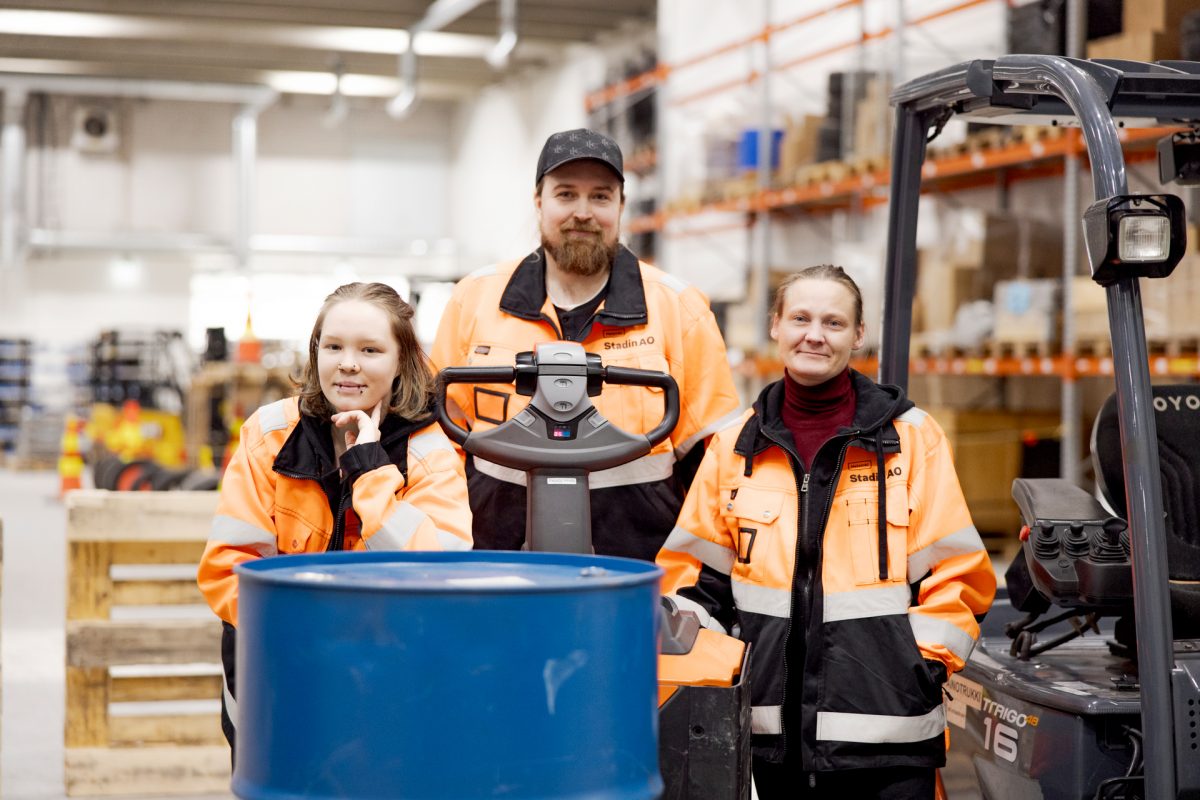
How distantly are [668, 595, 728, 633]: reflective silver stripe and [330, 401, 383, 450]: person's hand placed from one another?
700 millimetres

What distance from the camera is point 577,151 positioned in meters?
3.43

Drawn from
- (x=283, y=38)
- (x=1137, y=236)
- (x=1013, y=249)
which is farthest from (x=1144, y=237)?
(x=283, y=38)

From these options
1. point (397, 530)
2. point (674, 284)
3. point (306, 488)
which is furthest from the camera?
point (674, 284)

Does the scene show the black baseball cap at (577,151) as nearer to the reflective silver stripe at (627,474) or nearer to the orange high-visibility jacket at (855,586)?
the reflective silver stripe at (627,474)

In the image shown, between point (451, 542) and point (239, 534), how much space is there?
44 centimetres

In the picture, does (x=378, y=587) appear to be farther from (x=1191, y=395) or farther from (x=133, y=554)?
(x=133, y=554)

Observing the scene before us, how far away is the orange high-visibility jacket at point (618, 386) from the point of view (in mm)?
3586

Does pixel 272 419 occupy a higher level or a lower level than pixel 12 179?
lower

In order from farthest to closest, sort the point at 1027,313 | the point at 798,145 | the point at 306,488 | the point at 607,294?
1. the point at 798,145
2. the point at 1027,313
3. the point at 607,294
4. the point at 306,488

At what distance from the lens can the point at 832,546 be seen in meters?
2.97

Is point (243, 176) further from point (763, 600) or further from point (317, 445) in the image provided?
point (763, 600)

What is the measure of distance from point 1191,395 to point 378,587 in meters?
2.41

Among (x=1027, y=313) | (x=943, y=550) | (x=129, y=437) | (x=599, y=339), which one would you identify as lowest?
(x=129, y=437)

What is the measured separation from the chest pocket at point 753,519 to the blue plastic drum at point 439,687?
43.3 inches
